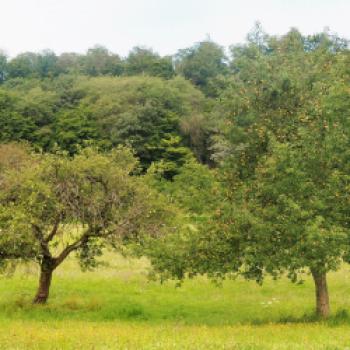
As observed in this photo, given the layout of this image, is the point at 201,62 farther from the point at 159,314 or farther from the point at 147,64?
the point at 159,314

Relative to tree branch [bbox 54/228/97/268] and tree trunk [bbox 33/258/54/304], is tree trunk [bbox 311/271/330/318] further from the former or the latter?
tree trunk [bbox 33/258/54/304]

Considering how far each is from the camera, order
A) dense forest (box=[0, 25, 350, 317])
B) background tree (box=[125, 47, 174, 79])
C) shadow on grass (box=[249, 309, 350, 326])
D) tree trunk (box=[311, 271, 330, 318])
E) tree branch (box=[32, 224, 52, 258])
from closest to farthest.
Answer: dense forest (box=[0, 25, 350, 317]) < shadow on grass (box=[249, 309, 350, 326]) < tree trunk (box=[311, 271, 330, 318]) < tree branch (box=[32, 224, 52, 258]) < background tree (box=[125, 47, 174, 79])

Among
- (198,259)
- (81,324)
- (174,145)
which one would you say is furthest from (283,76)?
(174,145)

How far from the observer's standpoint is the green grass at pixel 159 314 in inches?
579

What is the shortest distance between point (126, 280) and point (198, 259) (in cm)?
1097

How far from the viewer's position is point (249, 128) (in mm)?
20969

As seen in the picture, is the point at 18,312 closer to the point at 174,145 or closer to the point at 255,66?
the point at 255,66

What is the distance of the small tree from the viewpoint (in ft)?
71.7

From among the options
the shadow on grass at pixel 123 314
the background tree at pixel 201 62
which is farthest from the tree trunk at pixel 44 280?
the background tree at pixel 201 62

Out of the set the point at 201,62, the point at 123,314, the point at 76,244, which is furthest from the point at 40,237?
the point at 201,62

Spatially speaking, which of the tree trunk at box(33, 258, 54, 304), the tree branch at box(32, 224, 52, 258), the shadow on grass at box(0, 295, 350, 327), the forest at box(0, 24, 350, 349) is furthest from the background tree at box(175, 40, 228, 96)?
the tree branch at box(32, 224, 52, 258)

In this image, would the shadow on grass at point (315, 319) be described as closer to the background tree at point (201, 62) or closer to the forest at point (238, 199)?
the forest at point (238, 199)

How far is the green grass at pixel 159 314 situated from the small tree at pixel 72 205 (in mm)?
2854

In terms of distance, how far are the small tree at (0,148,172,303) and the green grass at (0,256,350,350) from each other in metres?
2.85
